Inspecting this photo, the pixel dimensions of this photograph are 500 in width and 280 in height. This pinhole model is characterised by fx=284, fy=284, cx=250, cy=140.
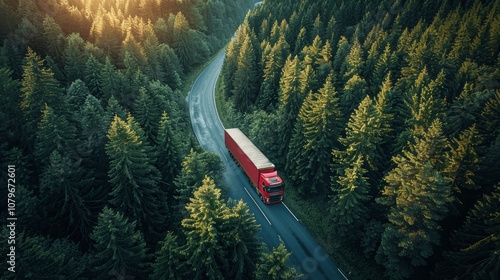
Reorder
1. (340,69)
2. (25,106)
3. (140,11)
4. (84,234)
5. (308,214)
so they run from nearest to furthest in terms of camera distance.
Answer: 1. (84,234)
2. (25,106)
3. (308,214)
4. (340,69)
5. (140,11)

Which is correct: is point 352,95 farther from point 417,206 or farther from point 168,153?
point 168,153

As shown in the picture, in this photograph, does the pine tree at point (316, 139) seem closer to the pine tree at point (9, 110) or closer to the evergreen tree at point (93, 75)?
the evergreen tree at point (93, 75)

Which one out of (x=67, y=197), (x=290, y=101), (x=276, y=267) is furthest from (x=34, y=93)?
(x=276, y=267)

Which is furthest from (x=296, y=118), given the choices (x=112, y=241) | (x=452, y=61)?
(x=112, y=241)

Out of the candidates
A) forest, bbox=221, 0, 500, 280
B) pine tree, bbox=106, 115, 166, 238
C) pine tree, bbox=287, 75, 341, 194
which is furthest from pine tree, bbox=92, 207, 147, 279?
pine tree, bbox=287, 75, 341, 194

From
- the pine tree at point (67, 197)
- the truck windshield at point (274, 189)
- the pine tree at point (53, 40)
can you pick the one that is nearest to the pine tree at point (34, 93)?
the pine tree at point (67, 197)

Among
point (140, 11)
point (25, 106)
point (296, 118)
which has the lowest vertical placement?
point (296, 118)

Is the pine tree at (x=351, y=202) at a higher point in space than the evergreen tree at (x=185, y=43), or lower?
lower

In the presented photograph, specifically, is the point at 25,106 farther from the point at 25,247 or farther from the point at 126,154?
the point at 25,247
